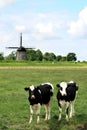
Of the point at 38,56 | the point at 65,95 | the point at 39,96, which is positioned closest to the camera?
the point at 39,96

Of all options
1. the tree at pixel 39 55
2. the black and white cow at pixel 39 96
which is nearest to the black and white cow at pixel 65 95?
the black and white cow at pixel 39 96

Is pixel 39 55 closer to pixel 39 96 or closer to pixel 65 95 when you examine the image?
pixel 65 95

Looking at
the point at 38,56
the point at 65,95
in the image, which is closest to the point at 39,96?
the point at 65,95

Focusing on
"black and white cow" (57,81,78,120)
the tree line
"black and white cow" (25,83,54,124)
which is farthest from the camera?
the tree line

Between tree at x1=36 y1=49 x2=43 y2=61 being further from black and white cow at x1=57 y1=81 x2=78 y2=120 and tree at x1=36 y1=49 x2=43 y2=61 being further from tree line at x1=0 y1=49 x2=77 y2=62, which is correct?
black and white cow at x1=57 y1=81 x2=78 y2=120

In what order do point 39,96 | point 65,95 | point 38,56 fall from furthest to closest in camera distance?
point 38,56
point 65,95
point 39,96

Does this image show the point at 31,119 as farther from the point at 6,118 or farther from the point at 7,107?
the point at 7,107

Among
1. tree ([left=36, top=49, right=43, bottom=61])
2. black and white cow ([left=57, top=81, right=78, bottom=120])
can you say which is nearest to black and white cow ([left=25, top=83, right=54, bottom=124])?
black and white cow ([left=57, top=81, right=78, bottom=120])

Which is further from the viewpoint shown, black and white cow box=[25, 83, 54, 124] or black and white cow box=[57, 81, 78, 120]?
black and white cow box=[57, 81, 78, 120]

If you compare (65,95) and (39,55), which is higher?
(39,55)

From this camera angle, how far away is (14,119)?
18.0 m

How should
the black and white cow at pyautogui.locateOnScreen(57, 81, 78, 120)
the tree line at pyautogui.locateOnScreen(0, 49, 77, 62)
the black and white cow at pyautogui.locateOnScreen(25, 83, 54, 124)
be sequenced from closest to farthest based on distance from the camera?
the black and white cow at pyautogui.locateOnScreen(25, 83, 54, 124) < the black and white cow at pyautogui.locateOnScreen(57, 81, 78, 120) < the tree line at pyautogui.locateOnScreen(0, 49, 77, 62)

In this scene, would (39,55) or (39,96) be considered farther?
(39,55)

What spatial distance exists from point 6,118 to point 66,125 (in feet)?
10.2
